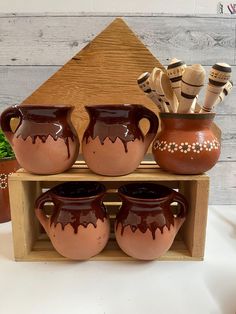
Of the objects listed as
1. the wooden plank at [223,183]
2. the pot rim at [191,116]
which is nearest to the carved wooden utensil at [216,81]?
the pot rim at [191,116]

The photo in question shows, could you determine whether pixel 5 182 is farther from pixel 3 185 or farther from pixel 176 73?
pixel 176 73

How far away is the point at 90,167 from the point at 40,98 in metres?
0.27

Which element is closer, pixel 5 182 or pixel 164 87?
pixel 164 87

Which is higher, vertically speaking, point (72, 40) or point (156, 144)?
point (72, 40)

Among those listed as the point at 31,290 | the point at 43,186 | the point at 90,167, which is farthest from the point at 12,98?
the point at 31,290

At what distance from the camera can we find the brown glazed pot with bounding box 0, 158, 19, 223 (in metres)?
0.61

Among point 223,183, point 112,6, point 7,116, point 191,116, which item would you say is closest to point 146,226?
point 191,116

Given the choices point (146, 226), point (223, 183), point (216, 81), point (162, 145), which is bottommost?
point (223, 183)

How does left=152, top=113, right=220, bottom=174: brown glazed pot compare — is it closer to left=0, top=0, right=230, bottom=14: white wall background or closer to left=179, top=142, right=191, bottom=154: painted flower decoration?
left=179, top=142, right=191, bottom=154: painted flower decoration

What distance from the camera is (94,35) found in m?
0.69

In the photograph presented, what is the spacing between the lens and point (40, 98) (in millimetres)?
650

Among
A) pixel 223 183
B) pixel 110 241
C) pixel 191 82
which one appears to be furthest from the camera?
pixel 223 183

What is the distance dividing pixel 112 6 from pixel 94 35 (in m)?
0.09

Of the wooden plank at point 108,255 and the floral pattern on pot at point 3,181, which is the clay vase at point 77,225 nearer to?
the wooden plank at point 108,255
